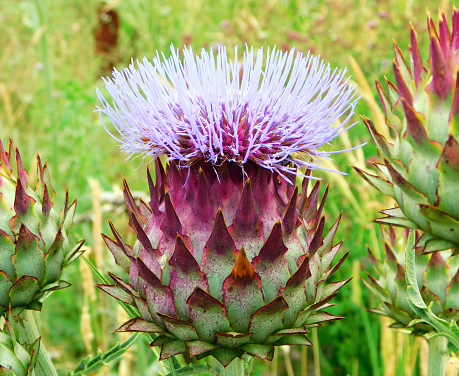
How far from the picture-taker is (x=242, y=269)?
1.26m

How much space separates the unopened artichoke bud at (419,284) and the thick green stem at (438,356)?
80mm

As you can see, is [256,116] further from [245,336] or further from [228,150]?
[245,336]

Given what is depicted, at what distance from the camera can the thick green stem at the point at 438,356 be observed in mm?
1544

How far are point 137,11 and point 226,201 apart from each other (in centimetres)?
295

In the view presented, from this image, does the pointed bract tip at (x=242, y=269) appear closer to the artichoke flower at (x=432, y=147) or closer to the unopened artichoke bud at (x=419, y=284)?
the artichoke flower at (x=432, y=147)

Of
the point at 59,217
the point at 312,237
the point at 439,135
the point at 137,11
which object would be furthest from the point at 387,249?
the point at 137,11

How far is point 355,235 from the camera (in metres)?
3.20

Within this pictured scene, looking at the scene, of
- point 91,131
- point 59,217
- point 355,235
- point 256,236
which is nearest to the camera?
point 256,236

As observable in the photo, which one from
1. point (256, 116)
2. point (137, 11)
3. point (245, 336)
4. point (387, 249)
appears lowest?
point (245, 336)

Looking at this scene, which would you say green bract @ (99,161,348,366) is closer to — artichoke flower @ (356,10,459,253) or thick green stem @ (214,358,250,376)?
thick green stem @ (214,358,250,376)

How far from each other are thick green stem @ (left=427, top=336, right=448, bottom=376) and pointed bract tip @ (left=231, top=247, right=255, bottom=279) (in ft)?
2.36

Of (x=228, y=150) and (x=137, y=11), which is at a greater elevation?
(x=137, y=11)

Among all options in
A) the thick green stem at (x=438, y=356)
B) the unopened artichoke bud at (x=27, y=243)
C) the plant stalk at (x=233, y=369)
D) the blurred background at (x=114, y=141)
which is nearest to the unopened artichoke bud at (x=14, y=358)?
the unopened artichoke bud at (x=27, y=243)

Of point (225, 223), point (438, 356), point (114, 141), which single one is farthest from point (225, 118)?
point (114, 141)
